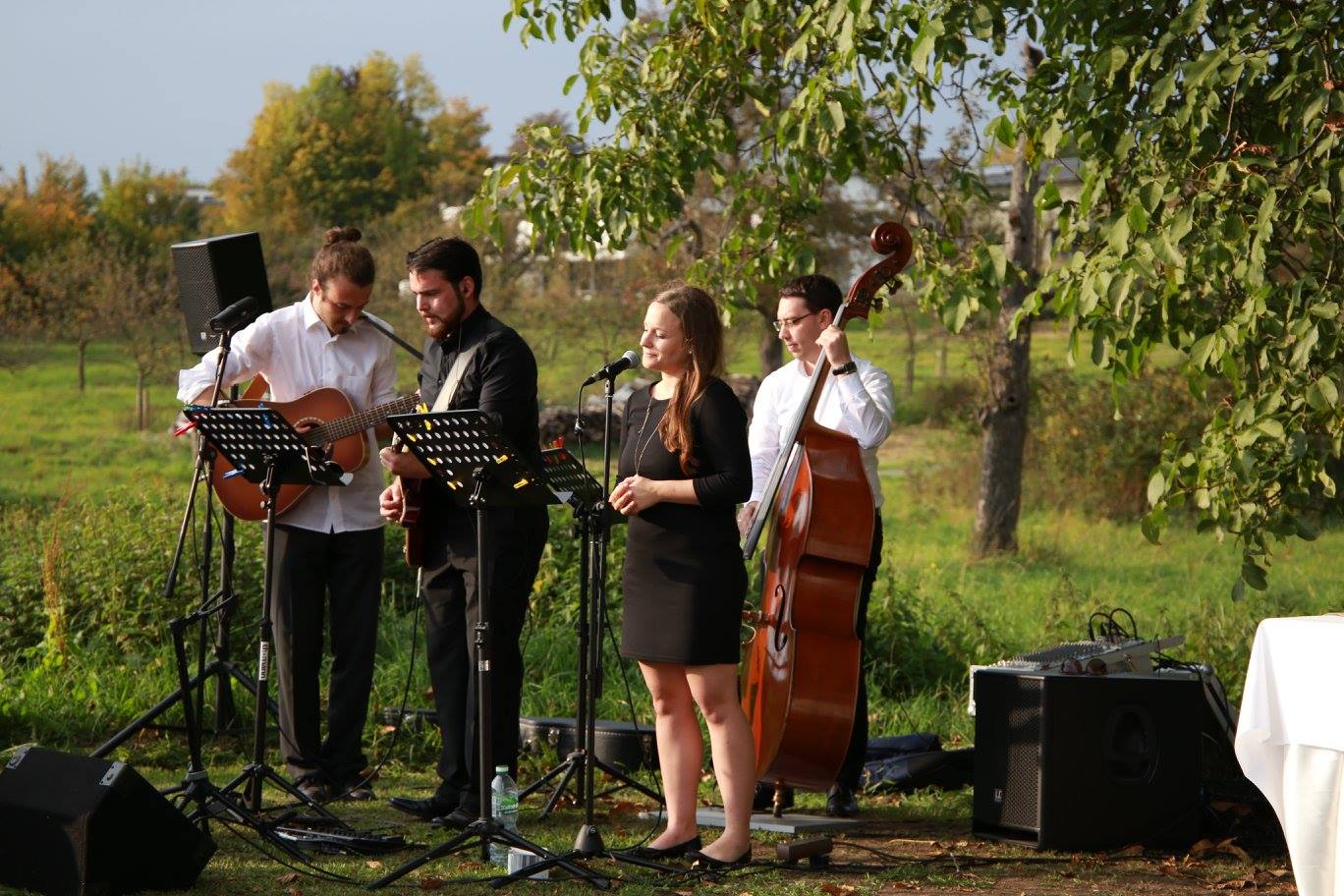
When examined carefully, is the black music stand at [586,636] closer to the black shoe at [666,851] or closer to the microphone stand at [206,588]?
the black shoe at [666,851]

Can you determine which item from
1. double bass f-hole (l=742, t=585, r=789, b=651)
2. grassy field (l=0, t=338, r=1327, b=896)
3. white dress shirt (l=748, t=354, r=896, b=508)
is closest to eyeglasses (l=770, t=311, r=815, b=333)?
white dress shirt (l=748, t=354, r=896, b=508)

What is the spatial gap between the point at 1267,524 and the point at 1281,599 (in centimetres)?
457

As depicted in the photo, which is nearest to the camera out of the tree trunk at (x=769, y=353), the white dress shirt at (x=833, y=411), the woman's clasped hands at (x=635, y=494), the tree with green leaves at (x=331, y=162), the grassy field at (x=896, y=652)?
the woman's clasped hands at (x=635, y=494)

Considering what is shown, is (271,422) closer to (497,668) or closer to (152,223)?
(497,668)

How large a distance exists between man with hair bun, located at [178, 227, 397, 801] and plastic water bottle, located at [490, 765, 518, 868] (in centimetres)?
113

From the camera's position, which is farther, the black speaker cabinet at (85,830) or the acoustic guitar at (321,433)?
the acoustic guitar at (321,433)

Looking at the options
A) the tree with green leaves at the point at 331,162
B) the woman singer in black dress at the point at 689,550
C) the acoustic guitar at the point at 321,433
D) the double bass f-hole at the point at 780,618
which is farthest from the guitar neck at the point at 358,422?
the tree with green leaves at the point at 331,162

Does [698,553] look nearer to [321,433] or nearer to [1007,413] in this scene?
[321,433]

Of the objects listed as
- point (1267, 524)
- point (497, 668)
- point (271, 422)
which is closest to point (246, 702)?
point (497, 668)

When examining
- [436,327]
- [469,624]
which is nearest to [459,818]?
[469,624]

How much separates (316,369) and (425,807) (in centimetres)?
164

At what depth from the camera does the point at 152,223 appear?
104ft

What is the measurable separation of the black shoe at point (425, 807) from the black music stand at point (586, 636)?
273 mm

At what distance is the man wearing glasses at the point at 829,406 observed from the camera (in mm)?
5344
